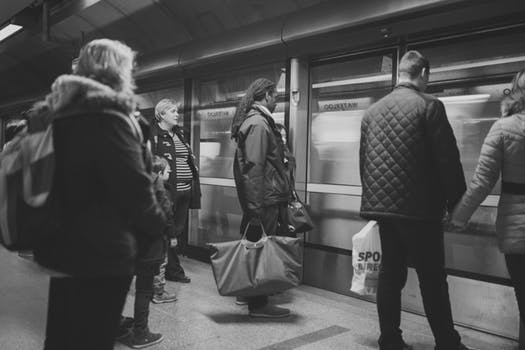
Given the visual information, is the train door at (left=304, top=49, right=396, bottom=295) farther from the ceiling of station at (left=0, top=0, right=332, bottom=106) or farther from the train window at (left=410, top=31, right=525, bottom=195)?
the ceiling of station at (left=0, top=0, right=332, bottom=106)

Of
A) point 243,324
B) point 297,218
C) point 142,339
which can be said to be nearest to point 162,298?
point 243,324

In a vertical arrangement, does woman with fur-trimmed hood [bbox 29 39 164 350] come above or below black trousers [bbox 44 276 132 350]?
above

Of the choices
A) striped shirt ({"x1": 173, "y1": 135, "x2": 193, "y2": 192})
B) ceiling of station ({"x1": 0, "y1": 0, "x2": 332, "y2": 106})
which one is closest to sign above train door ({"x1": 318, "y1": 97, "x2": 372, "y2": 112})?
ceiling of station ({"x1": 0, "y1": 0, "x2": 332, "y2": 106})

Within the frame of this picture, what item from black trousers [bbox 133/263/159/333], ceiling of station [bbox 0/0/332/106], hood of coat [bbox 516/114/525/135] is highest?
ceiling of station [bbox 0/0/332/106]

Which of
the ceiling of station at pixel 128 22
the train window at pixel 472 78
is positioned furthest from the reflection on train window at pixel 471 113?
the ceiling of station at pixel 128 22

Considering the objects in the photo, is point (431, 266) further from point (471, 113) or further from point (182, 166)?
point (182, 166)

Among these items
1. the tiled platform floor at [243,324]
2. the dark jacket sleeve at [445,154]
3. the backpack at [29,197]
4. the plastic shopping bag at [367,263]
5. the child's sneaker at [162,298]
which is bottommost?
the tiled platform floor at [243,324]

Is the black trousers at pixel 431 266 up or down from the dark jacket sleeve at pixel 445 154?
down

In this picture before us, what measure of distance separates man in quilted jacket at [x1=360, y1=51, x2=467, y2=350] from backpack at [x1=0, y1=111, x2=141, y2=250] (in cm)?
174

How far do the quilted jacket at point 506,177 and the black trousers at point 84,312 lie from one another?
69.0 inches

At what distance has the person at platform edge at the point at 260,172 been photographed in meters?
3.51

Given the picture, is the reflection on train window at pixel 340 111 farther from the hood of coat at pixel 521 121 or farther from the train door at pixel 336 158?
the hood of coat at pixel 521 121

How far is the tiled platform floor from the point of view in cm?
314

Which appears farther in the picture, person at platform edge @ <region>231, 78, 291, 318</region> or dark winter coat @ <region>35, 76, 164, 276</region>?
person at platform edge @ <region>231, 78, 291, 318</region>
